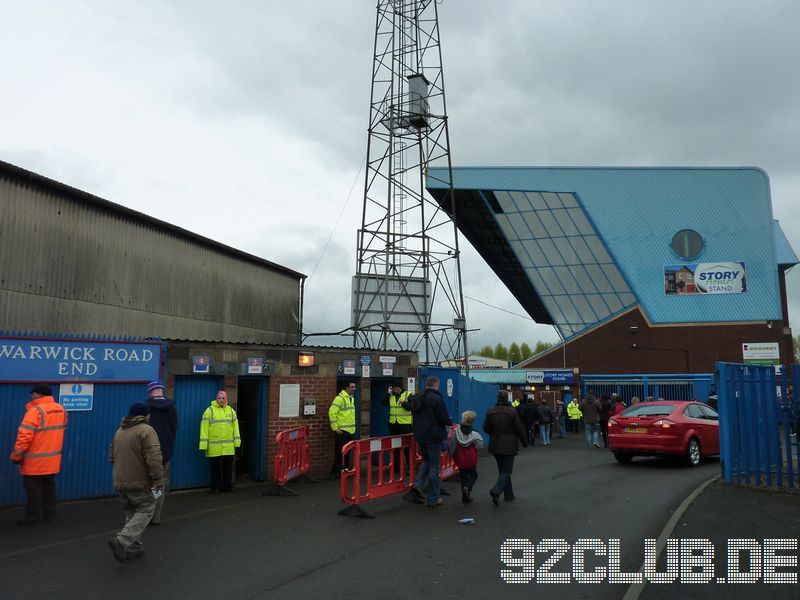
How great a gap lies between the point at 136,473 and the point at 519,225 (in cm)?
3766

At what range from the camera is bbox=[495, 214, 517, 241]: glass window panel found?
42438mm

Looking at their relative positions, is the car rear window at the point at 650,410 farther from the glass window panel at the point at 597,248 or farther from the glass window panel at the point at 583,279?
the glass window panel at the point at 583,279

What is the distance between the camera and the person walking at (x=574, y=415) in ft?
88.0

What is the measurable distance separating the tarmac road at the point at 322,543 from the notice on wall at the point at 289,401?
1.74 meters

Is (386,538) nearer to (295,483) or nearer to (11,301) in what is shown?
(295,483)

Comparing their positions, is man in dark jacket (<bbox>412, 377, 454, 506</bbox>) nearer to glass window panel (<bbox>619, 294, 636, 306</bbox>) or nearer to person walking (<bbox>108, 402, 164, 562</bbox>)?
person walking (<bbox>108, 402, 164, 562</bbox>)

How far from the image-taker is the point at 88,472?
10141 mm

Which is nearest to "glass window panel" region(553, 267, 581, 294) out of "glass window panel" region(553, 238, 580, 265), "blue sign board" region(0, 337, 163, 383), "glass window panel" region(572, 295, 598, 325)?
"glass window panel" region(572, 295, 598, 325)

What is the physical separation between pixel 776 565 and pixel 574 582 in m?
1.98

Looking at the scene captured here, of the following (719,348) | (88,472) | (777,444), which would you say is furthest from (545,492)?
(719,348)

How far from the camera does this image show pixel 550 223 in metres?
41.4

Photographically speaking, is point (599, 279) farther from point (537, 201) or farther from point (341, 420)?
point (341, 420)

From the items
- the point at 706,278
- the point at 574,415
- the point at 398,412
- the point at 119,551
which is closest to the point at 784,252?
the point at 706,278

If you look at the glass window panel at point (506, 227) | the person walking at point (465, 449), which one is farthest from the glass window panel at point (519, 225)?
the person walking at point (465, 449)
